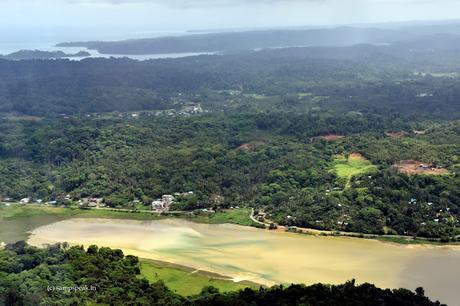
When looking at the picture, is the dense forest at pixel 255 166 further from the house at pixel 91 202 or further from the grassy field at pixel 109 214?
the grassy field at pixel 109 214

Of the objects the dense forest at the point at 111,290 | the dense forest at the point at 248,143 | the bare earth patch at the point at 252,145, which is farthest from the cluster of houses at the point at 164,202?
the dense forest at the point at 111,290

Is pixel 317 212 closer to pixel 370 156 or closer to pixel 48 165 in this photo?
pixel 370 156

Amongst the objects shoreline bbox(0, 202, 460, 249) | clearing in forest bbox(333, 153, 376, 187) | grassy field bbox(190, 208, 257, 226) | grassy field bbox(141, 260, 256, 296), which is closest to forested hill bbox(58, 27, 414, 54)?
clearing in forest bbox(333, 153, 376, 187)

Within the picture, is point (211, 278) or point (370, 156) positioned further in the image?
point (370, 156)

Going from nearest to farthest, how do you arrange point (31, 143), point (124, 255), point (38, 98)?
point (124, 255), point (31, 143), point (38, 98)

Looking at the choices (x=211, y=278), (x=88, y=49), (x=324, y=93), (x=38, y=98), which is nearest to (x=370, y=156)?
(x=211, y=278)

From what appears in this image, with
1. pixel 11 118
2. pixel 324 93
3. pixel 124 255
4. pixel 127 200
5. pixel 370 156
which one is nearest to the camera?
pixel 124 255
